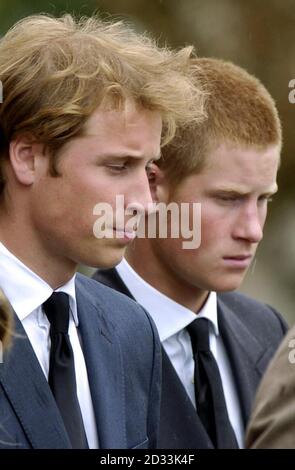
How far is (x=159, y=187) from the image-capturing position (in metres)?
4.35

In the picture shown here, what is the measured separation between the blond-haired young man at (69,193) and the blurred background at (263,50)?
5119mm

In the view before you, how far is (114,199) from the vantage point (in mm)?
3508

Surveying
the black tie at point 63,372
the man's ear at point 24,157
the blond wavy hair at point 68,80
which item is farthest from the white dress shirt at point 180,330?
the man's ear at point 24,157

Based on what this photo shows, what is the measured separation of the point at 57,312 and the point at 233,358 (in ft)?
3.85

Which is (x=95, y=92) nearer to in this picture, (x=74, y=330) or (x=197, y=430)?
(x=74, y=330)

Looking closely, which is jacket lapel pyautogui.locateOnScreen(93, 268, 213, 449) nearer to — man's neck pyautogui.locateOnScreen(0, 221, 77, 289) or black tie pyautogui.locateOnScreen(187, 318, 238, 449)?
black tie pyautogui.locateOnScreen(187, 318, 238, 449)

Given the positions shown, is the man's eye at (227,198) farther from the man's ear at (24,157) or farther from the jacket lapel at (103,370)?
the man's ear at (24,157)

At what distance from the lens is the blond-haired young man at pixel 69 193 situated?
343 centimetres

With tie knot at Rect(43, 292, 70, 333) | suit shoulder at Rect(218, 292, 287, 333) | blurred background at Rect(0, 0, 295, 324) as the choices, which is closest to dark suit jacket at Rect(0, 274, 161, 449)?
tie knot at Rect(43, 292, 70, 333)

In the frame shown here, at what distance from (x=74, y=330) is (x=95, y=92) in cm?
63

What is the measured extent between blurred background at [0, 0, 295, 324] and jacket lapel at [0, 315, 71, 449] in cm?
556

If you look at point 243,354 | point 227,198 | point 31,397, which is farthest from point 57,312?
point 243,354

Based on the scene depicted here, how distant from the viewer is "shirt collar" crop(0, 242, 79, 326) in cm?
341
